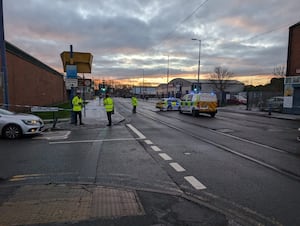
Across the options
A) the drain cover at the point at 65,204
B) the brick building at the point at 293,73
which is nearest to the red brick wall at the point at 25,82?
the drain cover at the point at 65,204

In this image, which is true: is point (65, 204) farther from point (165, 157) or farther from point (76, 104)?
point (76, 104)

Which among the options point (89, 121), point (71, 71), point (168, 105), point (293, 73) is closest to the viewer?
point (71, 71)

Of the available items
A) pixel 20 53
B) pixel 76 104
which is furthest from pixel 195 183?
pixel 20 53

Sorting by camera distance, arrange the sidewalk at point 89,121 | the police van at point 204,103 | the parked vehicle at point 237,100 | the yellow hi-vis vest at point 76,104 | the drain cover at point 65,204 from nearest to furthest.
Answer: the drain cover at point 65,204
the sidewalk at point 89,121
the yellow hi-vis vest at point 76,104
the police van at point 204,103
the parked vehicle at point 237,100

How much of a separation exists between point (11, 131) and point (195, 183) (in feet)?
27.6

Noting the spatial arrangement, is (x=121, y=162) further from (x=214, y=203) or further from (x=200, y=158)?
(x=214, y=203)

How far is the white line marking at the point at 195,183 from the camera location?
16.8 feet

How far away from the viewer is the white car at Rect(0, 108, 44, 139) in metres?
10.9

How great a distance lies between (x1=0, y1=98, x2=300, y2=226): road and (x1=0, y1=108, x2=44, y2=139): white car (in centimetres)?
93

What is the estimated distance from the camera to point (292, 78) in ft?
89.2

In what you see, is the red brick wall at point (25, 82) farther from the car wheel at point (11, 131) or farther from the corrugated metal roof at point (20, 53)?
the car wheel at point (11, 131)

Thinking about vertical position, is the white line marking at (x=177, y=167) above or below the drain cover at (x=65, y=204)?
below

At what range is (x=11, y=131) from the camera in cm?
1093

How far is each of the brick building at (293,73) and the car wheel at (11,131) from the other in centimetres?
2469
